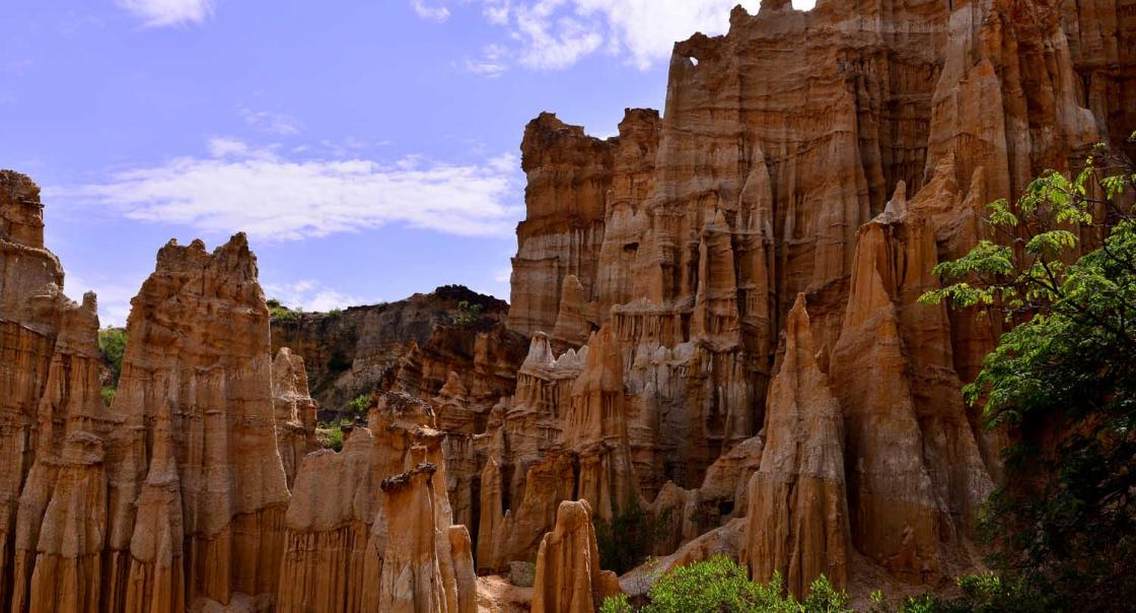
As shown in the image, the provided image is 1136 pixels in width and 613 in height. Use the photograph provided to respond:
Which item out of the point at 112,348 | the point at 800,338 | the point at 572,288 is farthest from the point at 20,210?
the point at 112,348

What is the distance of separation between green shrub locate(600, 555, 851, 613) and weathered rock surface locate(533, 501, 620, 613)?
3.55 meters

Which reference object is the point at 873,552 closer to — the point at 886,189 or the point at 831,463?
the point at 831,463

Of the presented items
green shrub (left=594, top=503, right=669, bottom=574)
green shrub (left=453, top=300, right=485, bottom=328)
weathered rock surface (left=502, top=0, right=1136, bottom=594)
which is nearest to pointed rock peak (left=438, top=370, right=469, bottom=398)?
weathered rock surface (left=502, top=0, right=1136, bottom=594)

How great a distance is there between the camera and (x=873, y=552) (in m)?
27.8

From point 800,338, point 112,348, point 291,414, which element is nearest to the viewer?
point 800,338

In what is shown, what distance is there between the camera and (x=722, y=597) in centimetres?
2028

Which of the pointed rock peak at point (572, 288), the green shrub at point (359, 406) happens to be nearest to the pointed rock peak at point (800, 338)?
the pointed rock peak at point (572, 288)

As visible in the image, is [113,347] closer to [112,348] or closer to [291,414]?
[112,348]

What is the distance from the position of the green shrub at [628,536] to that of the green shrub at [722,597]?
41.7ft

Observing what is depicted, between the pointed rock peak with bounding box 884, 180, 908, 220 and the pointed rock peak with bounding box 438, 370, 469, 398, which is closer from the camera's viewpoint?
the pointed rock peak with bounding box 884, 180, 908, 220

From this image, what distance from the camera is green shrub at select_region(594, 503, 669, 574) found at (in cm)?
3478

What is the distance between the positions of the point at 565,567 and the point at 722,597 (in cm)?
605

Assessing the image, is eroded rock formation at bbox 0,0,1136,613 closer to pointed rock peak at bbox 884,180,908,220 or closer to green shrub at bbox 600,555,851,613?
pointed rock peak at bbox 884,180,908,220

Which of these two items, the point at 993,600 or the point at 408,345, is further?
the point at 408,345
